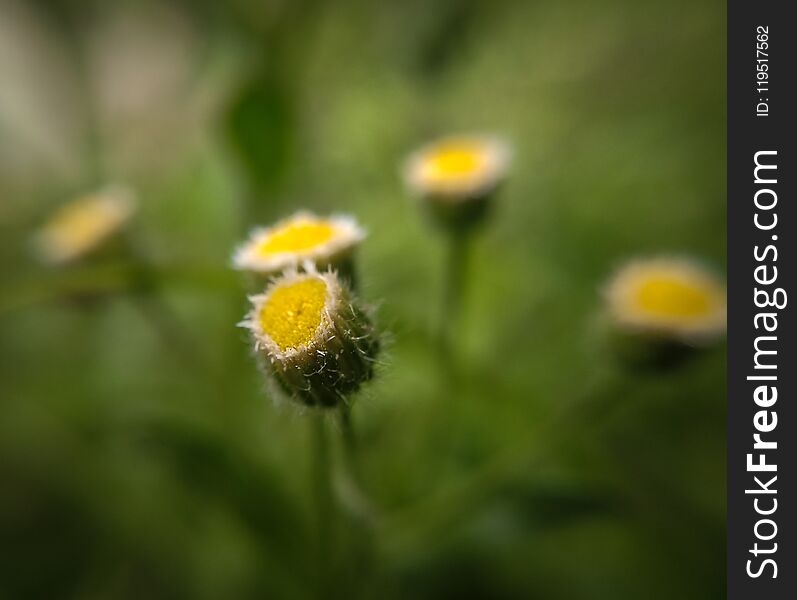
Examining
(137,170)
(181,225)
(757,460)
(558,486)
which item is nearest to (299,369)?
(558,486)

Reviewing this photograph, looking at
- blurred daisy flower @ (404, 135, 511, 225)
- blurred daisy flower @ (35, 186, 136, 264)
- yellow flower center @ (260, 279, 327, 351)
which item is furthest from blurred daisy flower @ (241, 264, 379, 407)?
blurred daisy flower @ (35, 186, 136, 264)

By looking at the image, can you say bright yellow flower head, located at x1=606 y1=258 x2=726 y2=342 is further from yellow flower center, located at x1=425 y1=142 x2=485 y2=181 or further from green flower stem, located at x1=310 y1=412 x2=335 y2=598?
green flower stem, located at x1=310 y1=412 x2=335 y2=598

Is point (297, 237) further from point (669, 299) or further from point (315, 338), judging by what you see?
point (669, 299)

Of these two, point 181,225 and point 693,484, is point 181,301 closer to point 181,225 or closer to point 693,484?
point 181,225

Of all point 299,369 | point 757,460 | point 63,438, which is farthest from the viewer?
point 63,438

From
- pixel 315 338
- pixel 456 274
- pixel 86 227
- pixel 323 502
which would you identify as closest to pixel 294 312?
pixel 315 338

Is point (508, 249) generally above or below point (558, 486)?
above
